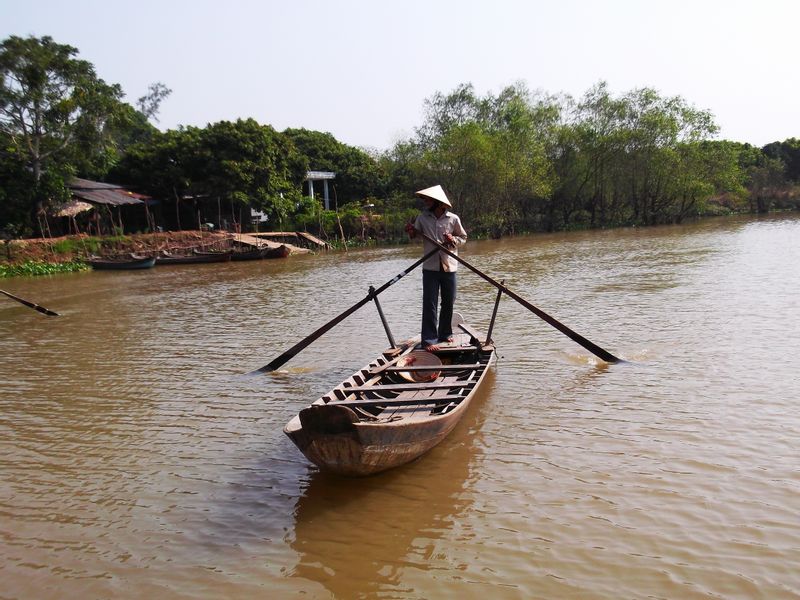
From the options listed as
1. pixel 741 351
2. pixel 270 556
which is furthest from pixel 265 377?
pixel 741 351

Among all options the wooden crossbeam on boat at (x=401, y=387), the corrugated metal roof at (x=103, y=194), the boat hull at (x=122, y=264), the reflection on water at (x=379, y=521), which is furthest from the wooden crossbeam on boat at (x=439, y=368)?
the corrugated metal roof at (x=103, y=194)

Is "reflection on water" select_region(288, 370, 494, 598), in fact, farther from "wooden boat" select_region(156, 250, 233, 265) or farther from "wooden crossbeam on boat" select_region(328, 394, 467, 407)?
"wooden boat" select_region(156, 250, 233, 265)

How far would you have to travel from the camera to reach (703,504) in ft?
12.4

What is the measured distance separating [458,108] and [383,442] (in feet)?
132

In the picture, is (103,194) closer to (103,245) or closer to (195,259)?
(103,245)

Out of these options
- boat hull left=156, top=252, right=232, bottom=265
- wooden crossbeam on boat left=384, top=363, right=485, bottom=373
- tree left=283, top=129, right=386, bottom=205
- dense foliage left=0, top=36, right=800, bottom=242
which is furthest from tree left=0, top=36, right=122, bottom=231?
wooden crossbeam on boat left=384, top=363, right=485, bottom=373

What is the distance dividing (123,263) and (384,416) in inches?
940

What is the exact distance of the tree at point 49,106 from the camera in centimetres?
2534

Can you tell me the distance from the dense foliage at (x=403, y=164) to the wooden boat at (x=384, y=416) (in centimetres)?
2494

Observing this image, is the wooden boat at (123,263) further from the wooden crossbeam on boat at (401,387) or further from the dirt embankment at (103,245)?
the wooden crossbeam on boat at (401,387)

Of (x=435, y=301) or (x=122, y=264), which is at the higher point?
(x=122, y=264)

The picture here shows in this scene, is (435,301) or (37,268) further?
(37,268)

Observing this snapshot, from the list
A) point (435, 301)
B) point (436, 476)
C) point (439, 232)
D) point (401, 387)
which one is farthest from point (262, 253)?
point (436, 476)

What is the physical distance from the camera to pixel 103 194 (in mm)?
28828
